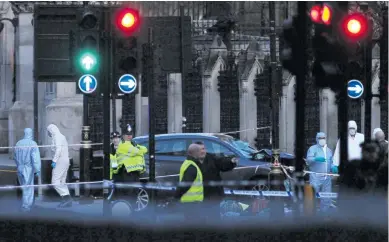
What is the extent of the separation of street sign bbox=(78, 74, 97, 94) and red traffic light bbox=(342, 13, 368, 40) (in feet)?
16.2

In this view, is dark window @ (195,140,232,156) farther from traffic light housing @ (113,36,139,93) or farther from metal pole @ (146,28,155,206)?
traffic light housing @ (113,36,139,93)

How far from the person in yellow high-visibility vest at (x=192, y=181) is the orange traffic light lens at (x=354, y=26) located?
9.68ft

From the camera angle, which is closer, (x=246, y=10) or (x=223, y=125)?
(x=223, y=125)

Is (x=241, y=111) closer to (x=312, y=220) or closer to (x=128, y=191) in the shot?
(x=128, y=191)

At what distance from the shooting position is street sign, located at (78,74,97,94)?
1752 cm

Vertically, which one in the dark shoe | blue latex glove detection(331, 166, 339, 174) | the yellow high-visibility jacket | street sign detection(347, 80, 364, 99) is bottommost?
the dark shoe

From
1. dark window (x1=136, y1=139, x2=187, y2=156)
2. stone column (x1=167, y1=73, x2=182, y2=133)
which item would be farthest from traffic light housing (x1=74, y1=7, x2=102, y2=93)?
stone column (x1=167, y1=73, x2=182, y2=133)

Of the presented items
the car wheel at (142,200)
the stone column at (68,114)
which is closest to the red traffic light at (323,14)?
the car wheel at (142,200)

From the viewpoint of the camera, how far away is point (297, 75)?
1313 cm

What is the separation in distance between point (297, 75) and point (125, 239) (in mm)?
4579

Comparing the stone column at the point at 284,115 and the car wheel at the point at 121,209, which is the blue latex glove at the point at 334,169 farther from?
the stone column at the point at 284,115

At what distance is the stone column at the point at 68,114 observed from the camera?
32000mm

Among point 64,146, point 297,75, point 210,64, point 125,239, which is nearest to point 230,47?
point 210,64

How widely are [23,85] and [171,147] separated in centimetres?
1612
